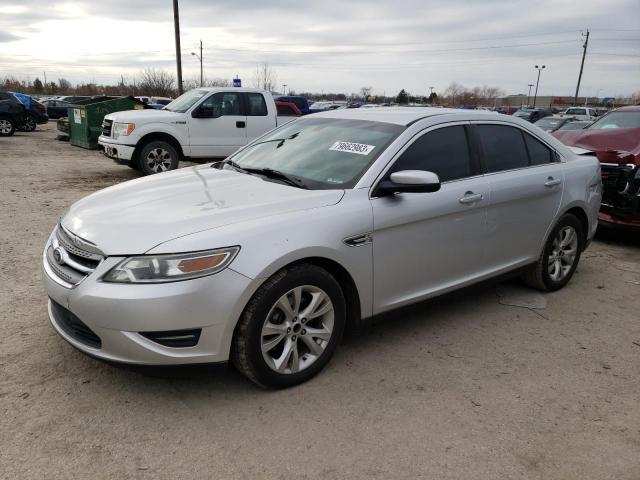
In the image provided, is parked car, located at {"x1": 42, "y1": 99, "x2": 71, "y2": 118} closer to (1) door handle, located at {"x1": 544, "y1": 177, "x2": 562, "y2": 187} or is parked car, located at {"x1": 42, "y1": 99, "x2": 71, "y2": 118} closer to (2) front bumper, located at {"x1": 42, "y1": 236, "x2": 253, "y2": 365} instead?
(1) door handle, located at {"x1": 544, "y1": 177, "x2": 562, "y2": 187}

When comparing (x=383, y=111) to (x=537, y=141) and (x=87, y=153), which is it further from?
(x=87, y=153)

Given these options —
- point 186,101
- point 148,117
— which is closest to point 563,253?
point 148,117

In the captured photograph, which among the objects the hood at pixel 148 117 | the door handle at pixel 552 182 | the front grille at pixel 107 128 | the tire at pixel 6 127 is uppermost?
the hood at pixel 148 117

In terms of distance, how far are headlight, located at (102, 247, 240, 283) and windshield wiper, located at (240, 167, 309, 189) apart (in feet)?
3.24

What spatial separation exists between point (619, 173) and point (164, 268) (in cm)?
609

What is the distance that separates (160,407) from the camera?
114 inches

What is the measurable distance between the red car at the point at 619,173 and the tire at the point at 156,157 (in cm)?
729

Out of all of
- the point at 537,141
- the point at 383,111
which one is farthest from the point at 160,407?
the point at 537,141

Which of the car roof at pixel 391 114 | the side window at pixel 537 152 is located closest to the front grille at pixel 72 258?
the car roof at pixel 391 114

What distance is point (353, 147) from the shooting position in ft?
12.0

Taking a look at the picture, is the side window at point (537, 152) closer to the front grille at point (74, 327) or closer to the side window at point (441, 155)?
the side window at point (441, 155)

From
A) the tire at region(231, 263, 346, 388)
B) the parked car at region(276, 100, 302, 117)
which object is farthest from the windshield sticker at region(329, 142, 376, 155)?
the parked car at region(276, 100, 302, 117)

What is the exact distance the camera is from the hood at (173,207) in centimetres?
278

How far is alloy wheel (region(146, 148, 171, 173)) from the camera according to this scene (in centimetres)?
1033
